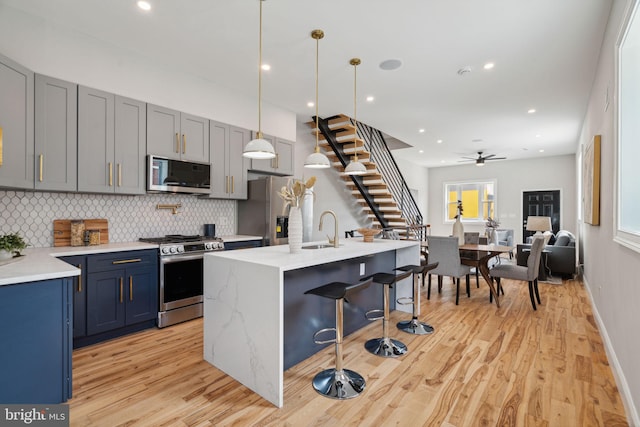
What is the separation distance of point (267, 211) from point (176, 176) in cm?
123

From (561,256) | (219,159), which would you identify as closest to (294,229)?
(219,159)

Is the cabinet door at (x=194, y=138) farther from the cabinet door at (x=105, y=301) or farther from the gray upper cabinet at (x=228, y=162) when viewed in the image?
the cabinet door at (x=105, y=301)

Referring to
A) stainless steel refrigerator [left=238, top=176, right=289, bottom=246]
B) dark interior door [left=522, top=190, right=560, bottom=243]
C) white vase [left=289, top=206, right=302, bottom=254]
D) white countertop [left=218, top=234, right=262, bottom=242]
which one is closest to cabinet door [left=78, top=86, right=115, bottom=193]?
white countertop [left=218, top=234, right=262, bottom=242]

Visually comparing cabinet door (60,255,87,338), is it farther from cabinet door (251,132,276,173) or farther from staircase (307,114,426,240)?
staircase (307,114,426,240)

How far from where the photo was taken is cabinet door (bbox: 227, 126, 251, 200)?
4348mm

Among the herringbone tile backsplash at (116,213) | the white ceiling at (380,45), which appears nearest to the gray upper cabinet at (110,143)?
the herringbone tile backsplash at (116,213)

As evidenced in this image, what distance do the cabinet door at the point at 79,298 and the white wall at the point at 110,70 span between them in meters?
1.72

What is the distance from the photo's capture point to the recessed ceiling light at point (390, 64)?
11.9 ft

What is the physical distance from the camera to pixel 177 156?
377 centimetres

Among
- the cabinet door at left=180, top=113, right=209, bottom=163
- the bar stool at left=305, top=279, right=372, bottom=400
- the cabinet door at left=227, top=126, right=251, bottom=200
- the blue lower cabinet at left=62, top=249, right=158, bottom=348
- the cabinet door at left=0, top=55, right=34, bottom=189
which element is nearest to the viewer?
the bar stool at left=305, top=279, right=372, bottom=400

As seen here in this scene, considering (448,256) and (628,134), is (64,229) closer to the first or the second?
(448,256)

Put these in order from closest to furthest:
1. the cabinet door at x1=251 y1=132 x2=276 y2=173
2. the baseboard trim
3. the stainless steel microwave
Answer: the baseboard trim, the stainless steel microwave, the cabinet door at x1=251 y1=132 x2=276 y2=173

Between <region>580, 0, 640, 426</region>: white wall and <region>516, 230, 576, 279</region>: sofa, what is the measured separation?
8.57 feet

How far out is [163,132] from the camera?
366 cm
